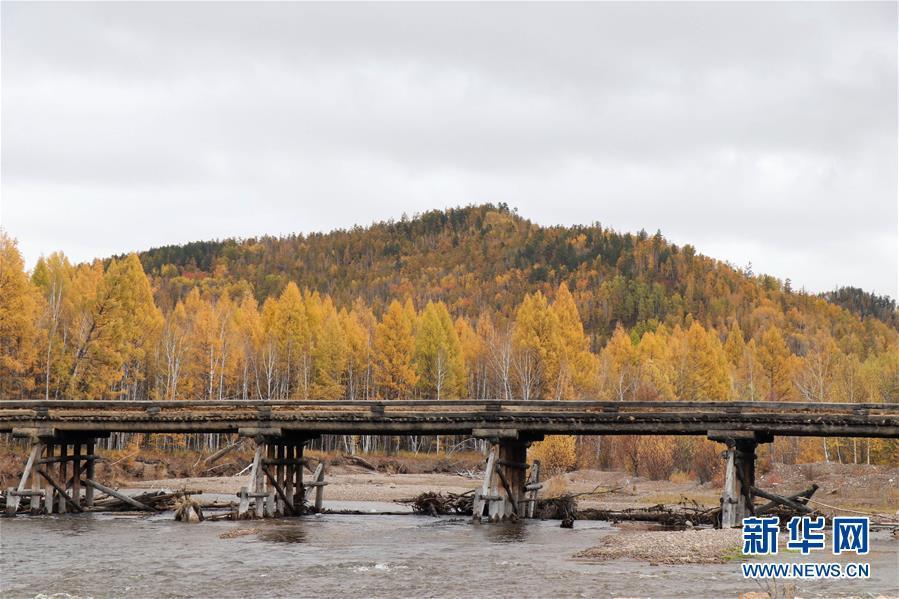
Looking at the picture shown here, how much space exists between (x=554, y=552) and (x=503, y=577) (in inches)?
199

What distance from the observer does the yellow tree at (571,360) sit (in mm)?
82312

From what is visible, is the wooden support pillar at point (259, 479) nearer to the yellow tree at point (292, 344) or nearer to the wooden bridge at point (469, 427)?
the wooden bridge at point (469, 427)

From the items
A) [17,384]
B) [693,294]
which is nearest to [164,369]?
[17,384]

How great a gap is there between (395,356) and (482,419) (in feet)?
161

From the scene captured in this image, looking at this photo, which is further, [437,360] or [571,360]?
[437,360]

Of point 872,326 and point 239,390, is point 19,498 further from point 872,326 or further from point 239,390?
point 872,326

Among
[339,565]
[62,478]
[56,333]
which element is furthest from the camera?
[56,333]

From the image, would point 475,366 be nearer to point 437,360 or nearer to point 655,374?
point 437,360

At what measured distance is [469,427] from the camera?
38.4m

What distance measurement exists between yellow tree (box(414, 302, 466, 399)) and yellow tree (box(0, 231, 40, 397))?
33066mm

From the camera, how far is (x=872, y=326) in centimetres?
17088

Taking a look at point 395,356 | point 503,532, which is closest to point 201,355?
point 395,356

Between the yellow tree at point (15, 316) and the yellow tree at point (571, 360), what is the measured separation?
39527 mm

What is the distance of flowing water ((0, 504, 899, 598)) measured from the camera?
23609 mm
